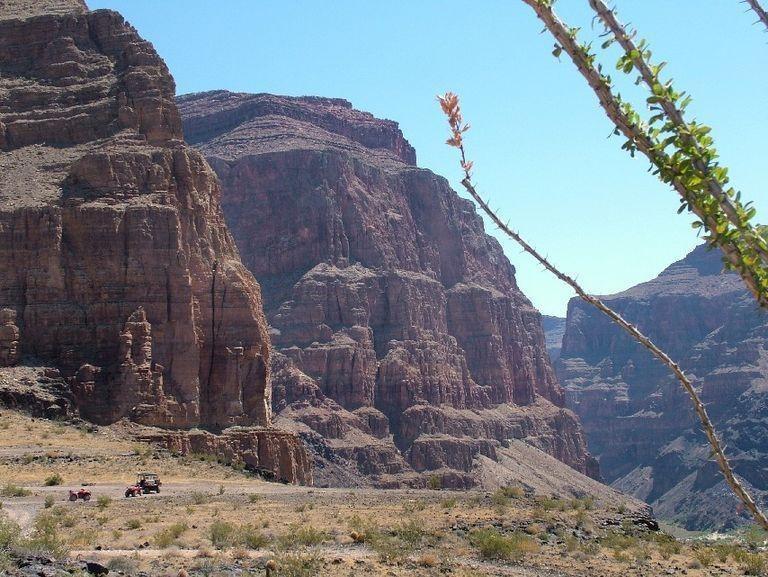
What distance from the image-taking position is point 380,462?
428 feet

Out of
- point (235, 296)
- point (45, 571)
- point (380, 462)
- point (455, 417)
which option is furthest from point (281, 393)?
point (45, 571)

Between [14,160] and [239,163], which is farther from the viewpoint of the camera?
[239,163]

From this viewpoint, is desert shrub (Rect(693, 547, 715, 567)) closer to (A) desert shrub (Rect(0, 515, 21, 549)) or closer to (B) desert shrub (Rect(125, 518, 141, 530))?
(B) desert shrub (Rect(125, 518, 141, 530))

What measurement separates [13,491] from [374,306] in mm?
117902

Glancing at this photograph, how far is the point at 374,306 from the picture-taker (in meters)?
155

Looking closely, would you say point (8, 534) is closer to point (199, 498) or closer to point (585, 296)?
point (199, 498)

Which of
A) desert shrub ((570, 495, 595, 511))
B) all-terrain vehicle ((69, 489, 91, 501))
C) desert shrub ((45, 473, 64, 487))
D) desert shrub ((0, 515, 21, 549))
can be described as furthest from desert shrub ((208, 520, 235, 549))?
desert shrub ((570, 495, 595, 511))

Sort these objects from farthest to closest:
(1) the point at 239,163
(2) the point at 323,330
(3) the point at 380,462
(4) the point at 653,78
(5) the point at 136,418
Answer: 1. (1) the point at 239,163
2. (2) the point at 323,330
3. (3) the point at 380,462
4. (5) the point at 136,418
5. (4) the point at 653,78

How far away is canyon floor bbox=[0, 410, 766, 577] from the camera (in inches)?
1077

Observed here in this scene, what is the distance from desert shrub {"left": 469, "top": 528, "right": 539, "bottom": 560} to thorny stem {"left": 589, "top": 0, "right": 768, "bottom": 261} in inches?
1069

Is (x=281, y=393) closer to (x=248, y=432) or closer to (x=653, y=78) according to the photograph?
(x=248, y=432)

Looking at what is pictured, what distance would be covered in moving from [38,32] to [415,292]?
325 feet

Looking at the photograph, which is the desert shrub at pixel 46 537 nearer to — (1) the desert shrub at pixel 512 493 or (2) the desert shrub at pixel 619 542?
(2) the desert shrub at pixel 619 542

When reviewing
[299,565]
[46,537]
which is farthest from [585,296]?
[46,537]
